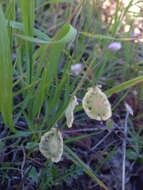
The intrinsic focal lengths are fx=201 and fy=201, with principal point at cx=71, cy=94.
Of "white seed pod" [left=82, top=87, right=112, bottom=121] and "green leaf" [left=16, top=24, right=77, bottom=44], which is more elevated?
"green leaf" [left=16, top=24, right=77, bottom=44]

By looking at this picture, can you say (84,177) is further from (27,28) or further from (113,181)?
(27,28)

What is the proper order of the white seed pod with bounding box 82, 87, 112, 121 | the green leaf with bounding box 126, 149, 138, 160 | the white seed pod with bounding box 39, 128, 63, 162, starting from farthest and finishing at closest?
the green leaf with bounding box 126, 149, 138, 160
the white seed pod with bounding box 39, 128, 63, 162
the white seed pod with bounding box 82, 87, 112, 121

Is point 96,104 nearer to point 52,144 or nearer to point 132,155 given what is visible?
point 52,144

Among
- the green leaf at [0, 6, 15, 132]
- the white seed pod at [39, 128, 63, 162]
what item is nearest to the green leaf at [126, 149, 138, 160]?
the white seed pod at [39, 128, 63, 162]

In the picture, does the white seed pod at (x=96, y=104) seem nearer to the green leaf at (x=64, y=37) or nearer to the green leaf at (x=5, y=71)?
the green leaf at (x=64, y=37)

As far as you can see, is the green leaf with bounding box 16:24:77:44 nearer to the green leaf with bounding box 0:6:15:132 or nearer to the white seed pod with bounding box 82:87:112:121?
the green leaf with bounding box 0:6:15:132
